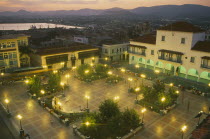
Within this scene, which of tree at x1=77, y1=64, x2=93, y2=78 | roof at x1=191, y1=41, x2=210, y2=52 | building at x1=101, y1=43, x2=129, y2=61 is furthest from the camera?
building at x1=101, y1=43, x2=129, y2=61

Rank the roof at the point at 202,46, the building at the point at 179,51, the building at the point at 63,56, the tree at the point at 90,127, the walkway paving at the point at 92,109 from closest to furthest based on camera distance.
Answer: the tree at the point at 90,127 → the walkway paving at the point at 92,109 → the roof at the point at 202,46 → the building at the point at 179,51 → the building at the point at 63,56

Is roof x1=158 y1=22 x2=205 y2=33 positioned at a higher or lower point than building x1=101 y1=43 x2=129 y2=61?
higher

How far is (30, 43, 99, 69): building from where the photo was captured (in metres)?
44.8

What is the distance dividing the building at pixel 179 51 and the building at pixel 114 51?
928cm

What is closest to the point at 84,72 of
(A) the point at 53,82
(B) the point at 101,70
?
→ (B) the point at 101,70

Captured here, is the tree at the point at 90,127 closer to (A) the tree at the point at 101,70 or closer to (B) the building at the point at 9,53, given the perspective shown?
(A) the tree at the point at 101,70

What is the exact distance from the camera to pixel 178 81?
39594 millimetres

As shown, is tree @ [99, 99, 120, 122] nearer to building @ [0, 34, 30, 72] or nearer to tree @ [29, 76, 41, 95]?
tree @ [29, 76, 41, 95]

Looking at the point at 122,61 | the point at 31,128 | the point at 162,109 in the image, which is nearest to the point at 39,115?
the point at 31,128

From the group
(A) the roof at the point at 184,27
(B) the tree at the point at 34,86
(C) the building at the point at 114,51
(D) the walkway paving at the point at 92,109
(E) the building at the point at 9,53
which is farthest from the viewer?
(C) the building at the point at 114,51

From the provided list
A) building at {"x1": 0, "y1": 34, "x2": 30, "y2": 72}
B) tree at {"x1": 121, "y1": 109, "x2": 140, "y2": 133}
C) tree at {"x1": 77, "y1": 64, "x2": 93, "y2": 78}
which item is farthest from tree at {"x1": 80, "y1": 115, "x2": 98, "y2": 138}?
building at {"x1": 0, "y1": 34, "x2": 30, "y2": 72}

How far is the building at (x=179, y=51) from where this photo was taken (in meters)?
37.7

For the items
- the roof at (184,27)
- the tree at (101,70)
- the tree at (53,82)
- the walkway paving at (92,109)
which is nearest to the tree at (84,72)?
the walkway paving at (92,109)

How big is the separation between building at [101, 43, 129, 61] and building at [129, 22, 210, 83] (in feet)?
30.4
